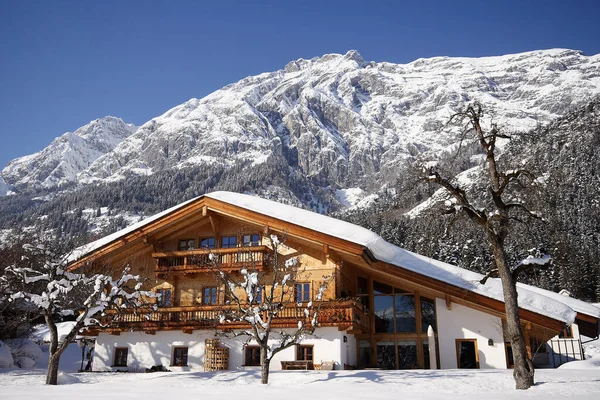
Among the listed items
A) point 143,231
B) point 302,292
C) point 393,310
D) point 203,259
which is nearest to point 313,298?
point 302,292

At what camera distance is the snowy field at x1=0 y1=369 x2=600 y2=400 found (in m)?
12.1

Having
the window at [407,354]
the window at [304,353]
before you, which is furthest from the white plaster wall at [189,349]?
the window at [407,354]

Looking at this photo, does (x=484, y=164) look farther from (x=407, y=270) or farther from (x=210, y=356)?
(x=210, y=356)

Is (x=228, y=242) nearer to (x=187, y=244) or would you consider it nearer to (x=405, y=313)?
(x=187, y=244)

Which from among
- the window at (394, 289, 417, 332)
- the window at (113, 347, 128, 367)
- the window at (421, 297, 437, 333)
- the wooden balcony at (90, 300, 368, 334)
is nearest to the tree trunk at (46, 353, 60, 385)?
the wooden balcony at (90, 300, 368, 334)

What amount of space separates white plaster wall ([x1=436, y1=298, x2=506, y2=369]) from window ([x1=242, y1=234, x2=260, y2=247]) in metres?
8.57

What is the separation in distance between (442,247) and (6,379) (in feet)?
220

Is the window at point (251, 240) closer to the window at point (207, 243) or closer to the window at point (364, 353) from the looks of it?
the window at point (207, 243)

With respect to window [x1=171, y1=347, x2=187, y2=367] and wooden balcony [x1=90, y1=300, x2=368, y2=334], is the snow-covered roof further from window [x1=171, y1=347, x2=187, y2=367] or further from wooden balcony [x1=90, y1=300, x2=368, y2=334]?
window [x1=171, y1=347, x2=187, y2=367]

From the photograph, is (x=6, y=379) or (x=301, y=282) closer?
(x=6, y=379)

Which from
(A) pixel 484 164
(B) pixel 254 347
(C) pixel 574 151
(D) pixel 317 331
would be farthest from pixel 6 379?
(C) pixel 574 151

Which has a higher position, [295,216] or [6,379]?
[295,216]

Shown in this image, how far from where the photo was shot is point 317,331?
2084cm

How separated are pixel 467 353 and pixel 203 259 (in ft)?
39.6
